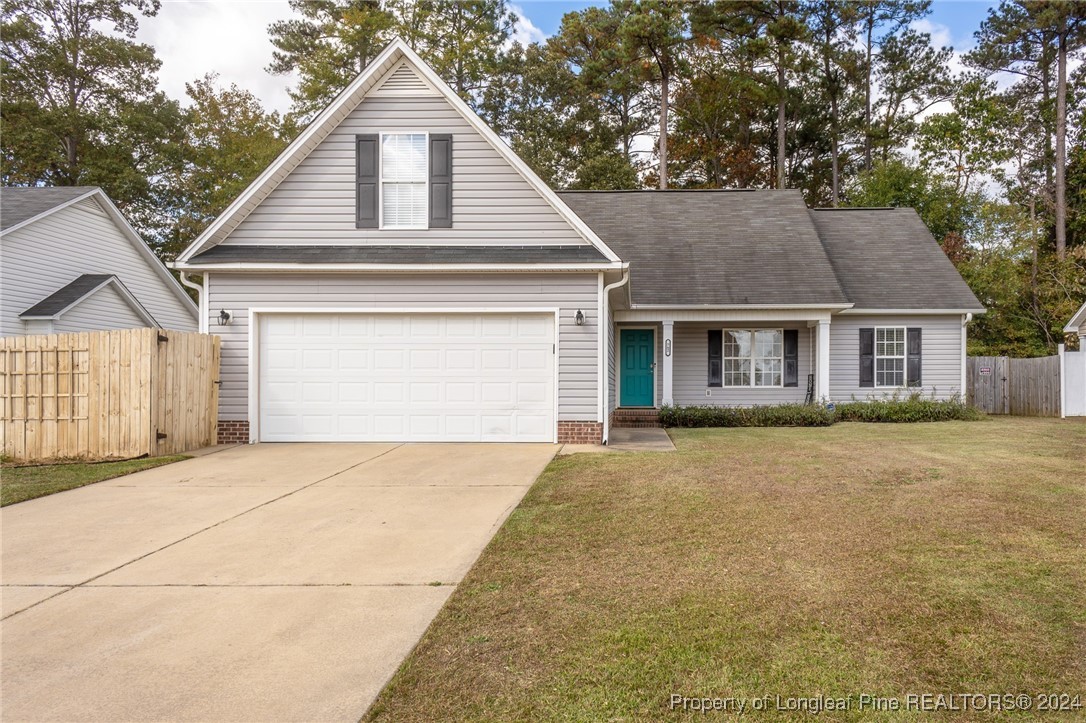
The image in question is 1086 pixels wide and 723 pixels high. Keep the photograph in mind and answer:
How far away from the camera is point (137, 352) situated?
358 inches

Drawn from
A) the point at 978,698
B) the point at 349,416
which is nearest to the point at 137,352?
the point at 349,416

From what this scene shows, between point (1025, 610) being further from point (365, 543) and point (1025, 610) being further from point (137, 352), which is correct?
A: point (137, 352)

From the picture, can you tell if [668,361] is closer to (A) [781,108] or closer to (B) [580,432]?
(B) [580,432]

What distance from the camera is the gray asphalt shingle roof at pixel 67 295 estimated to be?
51.5 feet

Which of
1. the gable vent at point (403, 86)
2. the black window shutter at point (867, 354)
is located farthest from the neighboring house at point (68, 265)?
the black window shutter at point (867, 354)

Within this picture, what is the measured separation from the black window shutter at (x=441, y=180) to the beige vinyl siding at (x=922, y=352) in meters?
10.2

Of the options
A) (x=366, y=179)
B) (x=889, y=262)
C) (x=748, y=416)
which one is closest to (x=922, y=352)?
(x=889, y=262)

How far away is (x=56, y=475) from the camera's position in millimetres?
8062

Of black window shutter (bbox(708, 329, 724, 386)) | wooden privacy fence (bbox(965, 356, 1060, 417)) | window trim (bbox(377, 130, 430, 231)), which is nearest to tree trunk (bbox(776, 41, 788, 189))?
wooden privacy fence (bbox(965, 356, 1060, 417))

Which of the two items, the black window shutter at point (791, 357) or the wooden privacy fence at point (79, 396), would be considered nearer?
the wooden privacy fence at point (79, 396)

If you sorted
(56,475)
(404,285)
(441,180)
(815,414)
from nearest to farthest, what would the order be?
(56,475) < (404,285) < (441,180) < (815,414)

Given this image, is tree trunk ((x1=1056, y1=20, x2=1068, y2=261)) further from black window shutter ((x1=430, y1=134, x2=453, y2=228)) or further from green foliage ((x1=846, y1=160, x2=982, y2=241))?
black window shutter ((x1=430, y1=134, x2=453, y2=228))

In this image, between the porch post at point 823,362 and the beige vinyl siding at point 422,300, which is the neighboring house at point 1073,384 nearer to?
the porch post at point 823,362

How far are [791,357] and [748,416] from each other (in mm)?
2661
